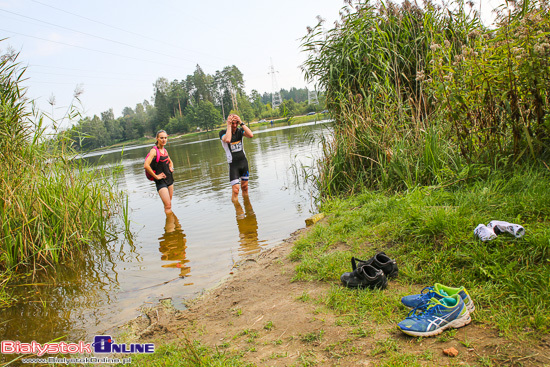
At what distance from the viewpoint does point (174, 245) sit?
6566 mm

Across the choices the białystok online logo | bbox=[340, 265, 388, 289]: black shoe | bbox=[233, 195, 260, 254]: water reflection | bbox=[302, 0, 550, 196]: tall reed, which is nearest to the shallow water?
bbox=[233, 195, 260, 254]: water reflection

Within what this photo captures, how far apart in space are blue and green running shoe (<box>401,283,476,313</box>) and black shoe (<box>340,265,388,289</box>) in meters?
0.36

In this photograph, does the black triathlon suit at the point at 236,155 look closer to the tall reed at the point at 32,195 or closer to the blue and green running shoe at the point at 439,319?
the tall reed at the point at 32,195

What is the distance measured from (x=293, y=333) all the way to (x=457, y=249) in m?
1.67

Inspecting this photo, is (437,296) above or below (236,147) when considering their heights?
below

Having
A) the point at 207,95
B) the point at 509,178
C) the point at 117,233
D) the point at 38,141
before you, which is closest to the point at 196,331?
the point at 509,178

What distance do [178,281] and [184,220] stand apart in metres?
3.59

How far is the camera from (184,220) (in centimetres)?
830

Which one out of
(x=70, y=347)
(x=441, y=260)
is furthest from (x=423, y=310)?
(x=70, y=347)

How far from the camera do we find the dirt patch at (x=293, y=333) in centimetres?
226

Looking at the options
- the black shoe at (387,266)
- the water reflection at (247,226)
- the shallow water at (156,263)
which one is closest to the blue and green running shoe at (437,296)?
the black shoe at (387,266)

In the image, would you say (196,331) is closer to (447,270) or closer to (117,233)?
(447,270)

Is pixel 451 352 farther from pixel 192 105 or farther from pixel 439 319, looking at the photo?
pixel 192 105

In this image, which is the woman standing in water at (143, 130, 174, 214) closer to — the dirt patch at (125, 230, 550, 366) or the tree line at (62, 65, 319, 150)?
the dirt patch at (125, 230, 550, 366)
